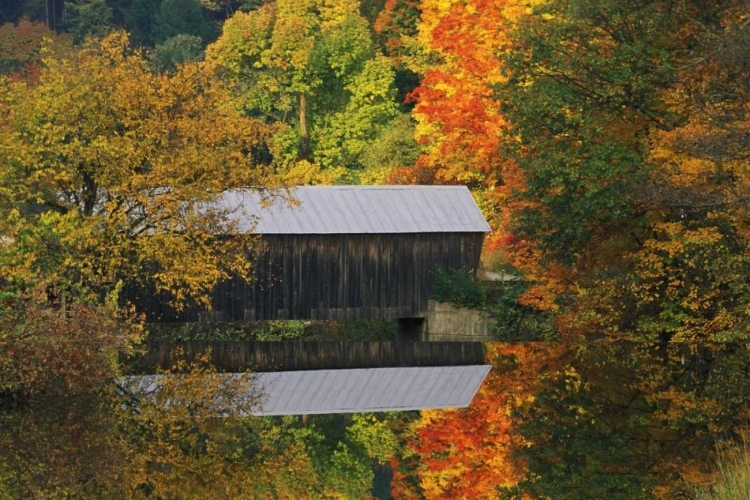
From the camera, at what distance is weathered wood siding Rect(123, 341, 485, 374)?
85.0 ft

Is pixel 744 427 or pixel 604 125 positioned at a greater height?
pixel 604 125

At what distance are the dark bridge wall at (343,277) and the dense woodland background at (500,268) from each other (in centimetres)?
75

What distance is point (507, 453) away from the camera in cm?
1599

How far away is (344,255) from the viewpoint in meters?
31.0

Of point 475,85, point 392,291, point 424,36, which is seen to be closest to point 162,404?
point 392,291

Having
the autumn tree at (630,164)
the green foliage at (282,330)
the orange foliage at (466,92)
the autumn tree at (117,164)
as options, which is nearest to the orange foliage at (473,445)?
the autumn tree at (630,164)

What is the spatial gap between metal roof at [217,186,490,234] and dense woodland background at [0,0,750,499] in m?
1.37

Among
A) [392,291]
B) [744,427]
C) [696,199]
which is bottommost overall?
[392,291]

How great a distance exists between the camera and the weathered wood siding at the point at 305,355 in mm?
25906

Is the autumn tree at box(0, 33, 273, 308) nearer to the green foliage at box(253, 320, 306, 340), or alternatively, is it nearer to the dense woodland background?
the dense woodland background

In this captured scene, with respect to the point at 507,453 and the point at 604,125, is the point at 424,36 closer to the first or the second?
the point at 604,125

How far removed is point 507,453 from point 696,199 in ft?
25.5

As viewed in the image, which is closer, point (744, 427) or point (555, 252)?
point (744, 427)

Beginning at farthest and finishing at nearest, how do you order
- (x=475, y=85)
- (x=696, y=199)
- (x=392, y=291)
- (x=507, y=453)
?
(x=475, y=85) → (x=392, y=291) → (x=696, y=199) → (x=507, y=453)
